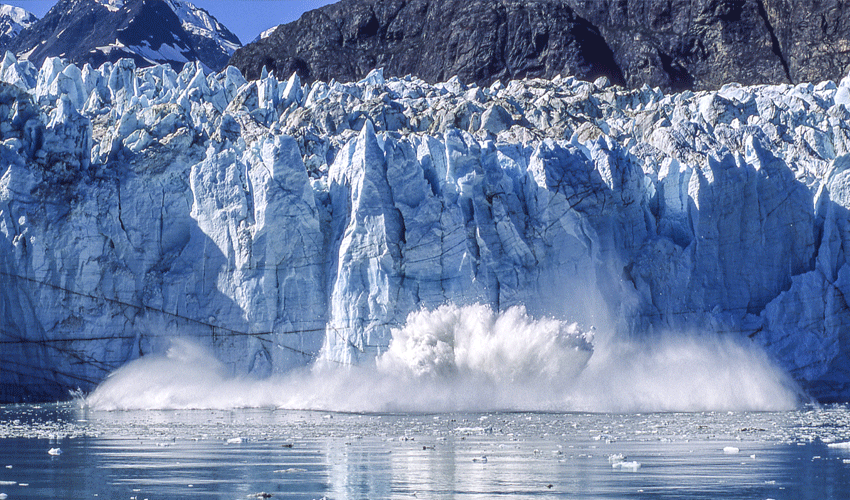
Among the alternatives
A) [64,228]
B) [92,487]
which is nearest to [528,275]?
[64,228]

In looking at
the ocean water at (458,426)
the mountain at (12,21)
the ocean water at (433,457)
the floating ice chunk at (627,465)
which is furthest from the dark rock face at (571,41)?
the floating ice chunk at (627,465)

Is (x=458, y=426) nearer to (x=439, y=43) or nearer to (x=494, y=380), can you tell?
(x=494, y=380)

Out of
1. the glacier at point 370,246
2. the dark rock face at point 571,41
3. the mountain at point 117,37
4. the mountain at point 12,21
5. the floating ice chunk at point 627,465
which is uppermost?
the mountain at point 12,21

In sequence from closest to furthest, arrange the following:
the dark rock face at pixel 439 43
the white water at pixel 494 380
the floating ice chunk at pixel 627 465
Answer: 1. the floating ice chunk at pixel 627 465
2. the white water at pixel 494 380
3. the dark rock face at pixel 439 43

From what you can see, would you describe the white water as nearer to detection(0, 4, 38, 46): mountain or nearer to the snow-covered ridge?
the snow-covered ridge

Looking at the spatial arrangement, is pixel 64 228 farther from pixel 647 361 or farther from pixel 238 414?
pixel 647 361

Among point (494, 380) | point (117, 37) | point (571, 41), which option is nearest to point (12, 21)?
point (117, 37)

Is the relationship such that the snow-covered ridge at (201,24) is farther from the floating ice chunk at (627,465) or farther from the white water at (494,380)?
the floating ice chunk at (627,465)
